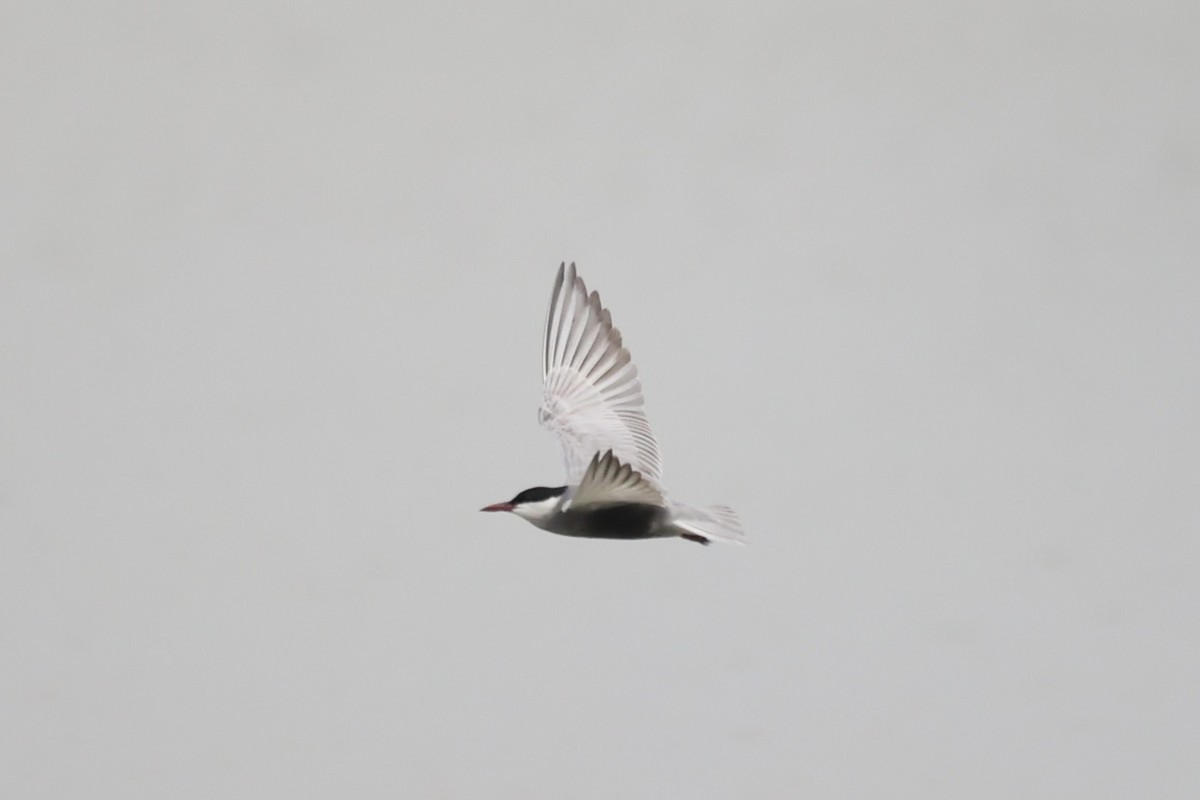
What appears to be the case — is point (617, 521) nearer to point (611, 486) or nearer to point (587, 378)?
point (611, 486)

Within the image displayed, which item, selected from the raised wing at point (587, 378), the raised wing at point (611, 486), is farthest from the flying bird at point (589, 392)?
the raised wing at point (611, 486)

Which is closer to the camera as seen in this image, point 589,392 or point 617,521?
point 617,521

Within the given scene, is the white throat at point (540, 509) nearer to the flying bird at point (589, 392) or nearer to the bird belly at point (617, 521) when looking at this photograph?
the bird belly at point (617, 521)

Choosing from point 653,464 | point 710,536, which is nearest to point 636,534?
point 710,536

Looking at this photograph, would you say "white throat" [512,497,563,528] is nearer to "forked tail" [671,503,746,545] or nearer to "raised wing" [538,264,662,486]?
"forked tail" [671,503,746,545]

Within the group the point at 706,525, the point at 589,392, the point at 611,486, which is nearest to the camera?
the point at 611,486

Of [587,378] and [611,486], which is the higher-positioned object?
[587,378]

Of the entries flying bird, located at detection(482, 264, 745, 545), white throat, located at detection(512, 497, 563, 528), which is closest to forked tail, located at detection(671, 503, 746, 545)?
flying bird, located at detection(482, 264, 745, 545)

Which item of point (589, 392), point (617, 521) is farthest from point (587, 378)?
point (617, 521)
